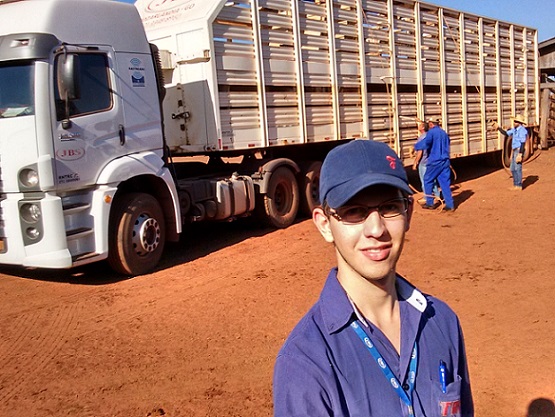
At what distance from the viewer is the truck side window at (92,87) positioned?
660 cm

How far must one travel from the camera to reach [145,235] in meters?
7.35

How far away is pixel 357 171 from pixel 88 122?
18.5 ft

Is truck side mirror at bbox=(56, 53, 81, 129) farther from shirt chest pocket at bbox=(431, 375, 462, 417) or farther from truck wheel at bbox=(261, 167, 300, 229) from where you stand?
shirt chest pocket at bbox=(431, 375, 462, 417)

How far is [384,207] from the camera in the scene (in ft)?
5.68

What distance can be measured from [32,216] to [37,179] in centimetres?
42

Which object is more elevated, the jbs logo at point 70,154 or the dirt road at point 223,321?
the jbs logo at point 70,154

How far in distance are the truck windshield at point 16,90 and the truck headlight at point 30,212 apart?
0.98 meters

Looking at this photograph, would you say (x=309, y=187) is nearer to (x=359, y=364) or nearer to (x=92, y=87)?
(x=92, y=87)

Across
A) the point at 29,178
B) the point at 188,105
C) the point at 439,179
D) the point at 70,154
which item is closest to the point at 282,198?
the point at 188,105

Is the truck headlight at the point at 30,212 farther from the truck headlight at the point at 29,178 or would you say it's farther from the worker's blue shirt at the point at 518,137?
the worker's blue shirt at the point at 518,137

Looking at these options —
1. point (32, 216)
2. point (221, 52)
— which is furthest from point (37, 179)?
point (221, 52)

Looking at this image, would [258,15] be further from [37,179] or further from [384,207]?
[384,207]

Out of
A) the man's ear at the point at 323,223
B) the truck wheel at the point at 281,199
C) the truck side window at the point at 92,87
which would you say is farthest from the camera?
the truck wheel at the point at 281,199

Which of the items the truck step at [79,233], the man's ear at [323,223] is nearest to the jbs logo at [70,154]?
the truck step at [79,233]
